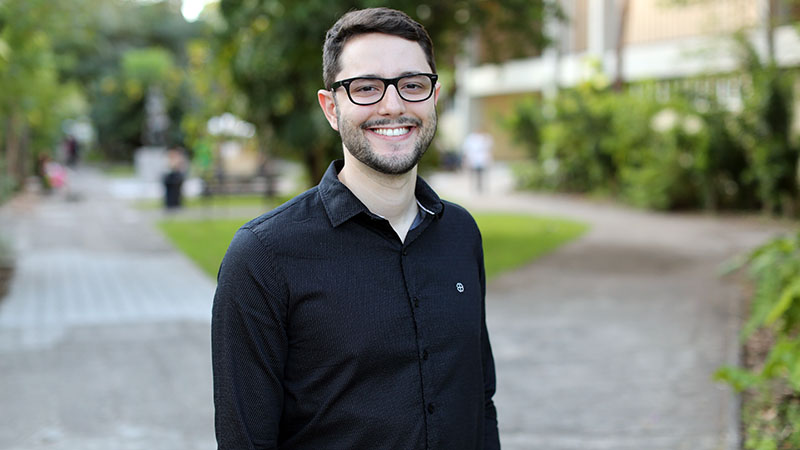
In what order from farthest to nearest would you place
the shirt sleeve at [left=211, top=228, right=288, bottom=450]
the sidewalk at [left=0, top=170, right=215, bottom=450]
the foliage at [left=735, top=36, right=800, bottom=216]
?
the foliage at [left=735, top=36, right=800, bottom=216]
the sidewalk at [left=0, top=170, right=215, bottom=450]
the shirt sleeve at [left=211, top=228, right=288, bottom=450]

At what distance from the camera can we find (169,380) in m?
7.17

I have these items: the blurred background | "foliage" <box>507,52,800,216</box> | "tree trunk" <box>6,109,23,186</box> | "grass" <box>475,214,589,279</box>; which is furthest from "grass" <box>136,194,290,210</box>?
"foliage" <box>507,52,800,216</box>

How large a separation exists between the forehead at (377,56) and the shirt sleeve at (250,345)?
45cm

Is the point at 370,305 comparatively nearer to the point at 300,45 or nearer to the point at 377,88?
the point at 377,88

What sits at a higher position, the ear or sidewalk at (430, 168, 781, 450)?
the ear

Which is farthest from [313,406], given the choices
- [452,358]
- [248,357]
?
[452,358]

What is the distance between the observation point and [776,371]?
17.5 feet

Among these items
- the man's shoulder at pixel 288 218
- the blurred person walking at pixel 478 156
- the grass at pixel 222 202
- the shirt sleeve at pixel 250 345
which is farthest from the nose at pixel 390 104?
the blurred person walking at pixel 478 156

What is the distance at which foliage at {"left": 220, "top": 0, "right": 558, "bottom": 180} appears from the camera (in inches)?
444

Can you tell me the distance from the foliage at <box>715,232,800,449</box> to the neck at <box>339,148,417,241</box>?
11.2 ft

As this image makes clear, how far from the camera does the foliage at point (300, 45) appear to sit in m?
11.3

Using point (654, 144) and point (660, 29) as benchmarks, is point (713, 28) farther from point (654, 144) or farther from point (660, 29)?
point (660, 29)

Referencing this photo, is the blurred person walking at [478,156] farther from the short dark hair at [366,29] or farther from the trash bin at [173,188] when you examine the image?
the short dark hair at [366,29]

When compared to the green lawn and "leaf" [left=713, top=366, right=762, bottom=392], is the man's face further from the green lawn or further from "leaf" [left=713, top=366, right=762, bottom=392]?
the green lawn
